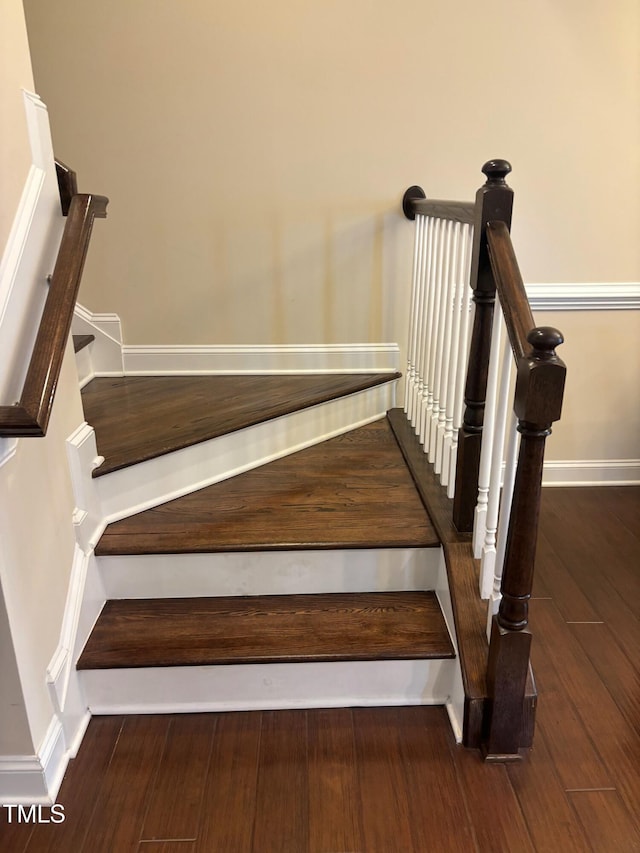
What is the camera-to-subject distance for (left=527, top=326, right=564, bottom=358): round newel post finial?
129cm

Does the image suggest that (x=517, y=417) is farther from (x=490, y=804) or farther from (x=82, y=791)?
(x=82, y=791)

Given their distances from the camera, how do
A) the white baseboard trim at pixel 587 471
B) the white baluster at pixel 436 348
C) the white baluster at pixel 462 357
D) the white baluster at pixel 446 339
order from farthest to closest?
the white baseboard trim at pixel 587 471
the white baluster at pixel 436 348
the white baluster at pixel 446 339
the white baluster at pixel 462 357

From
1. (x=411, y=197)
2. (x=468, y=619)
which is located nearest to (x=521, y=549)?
(x=468, y=619)

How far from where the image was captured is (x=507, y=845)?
1.41 m

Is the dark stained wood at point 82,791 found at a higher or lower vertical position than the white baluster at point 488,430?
lower

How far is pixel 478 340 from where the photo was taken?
5.63 feet

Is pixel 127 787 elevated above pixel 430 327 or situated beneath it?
situated beneath

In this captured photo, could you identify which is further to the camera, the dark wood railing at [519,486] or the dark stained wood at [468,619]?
the dark stained wood at [468,619]

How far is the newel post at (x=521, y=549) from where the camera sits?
130cm

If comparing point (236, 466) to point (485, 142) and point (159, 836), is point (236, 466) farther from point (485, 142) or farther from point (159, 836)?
point (485, 142)

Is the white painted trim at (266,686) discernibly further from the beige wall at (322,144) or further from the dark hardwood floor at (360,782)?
the beige wall at (322,144)

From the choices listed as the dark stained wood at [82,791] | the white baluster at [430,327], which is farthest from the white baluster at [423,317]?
the dark stained wood at [82,791]

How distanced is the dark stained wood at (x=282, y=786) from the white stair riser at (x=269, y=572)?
0.37 meters

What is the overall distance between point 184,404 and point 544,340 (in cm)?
158
